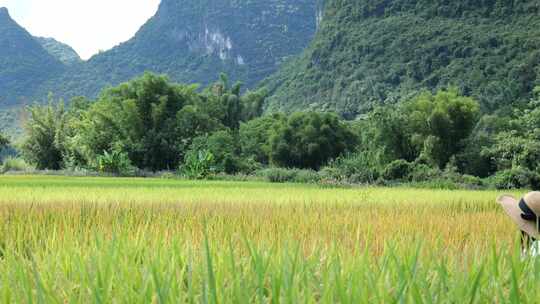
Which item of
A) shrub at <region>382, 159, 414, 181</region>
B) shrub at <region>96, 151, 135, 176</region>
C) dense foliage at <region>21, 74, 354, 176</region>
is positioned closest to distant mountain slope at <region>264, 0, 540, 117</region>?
dense foliage at <region>21, 74, 354, 176</region>

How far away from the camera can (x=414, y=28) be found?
83875 millimetres

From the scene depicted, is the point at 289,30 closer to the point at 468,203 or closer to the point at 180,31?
the point at 180,31

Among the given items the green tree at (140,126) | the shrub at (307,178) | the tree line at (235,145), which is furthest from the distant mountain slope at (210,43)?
the shrub at (307,178)

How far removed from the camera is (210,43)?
472 ft

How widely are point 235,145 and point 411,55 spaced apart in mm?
51490

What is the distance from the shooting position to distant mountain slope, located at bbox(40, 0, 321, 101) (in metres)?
121

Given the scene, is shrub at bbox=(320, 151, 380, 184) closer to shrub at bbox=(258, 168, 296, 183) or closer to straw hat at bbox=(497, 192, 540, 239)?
shrub at bbox=(258, 168, 296, 183)

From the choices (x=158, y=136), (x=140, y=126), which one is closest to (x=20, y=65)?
(x=140, y=126)

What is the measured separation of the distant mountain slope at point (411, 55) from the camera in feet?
201

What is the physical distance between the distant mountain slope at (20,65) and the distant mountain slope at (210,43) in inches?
200

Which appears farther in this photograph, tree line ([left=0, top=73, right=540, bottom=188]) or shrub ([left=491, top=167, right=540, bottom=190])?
tree line ([left=0, top=73, right=540, bottom=188])

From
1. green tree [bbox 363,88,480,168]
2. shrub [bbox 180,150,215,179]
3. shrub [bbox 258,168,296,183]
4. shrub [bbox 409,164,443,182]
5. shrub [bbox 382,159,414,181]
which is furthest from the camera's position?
green tree [bbox 363,88,480,168]

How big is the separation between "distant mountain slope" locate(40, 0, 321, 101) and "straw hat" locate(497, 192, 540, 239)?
360ft

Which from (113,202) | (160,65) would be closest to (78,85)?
(160,65)
